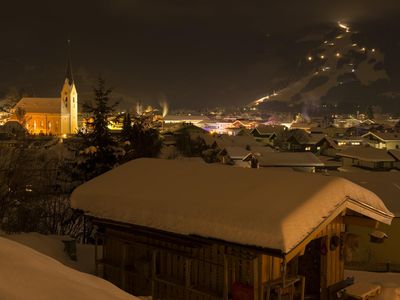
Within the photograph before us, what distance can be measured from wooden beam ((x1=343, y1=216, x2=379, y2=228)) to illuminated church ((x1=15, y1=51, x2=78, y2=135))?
6912cm

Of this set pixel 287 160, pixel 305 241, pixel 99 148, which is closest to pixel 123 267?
pixel 305 241

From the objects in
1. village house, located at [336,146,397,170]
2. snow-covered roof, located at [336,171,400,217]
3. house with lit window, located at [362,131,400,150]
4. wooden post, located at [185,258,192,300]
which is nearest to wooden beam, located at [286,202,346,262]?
wooden post, located at [185,258,192,300]

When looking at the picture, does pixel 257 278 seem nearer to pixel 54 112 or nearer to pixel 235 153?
pixel 235 153

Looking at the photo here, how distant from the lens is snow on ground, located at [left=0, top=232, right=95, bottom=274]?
10805 mm

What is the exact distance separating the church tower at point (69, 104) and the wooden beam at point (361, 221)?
7106 centimetres

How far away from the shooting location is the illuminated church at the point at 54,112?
75562 mm

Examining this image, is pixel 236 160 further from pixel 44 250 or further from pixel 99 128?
pixel 44 250

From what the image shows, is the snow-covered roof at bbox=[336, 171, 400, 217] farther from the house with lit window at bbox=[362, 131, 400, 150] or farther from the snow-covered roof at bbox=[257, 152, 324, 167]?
the house with lit window at bbox=[362, 131, 400, 150]

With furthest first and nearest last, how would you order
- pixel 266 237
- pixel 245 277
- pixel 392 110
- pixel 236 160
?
pixel 392 110, pixel 236 160, pixel 245 277, pixel 266 237

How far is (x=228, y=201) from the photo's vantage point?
796 cm

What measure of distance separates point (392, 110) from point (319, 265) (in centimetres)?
12914

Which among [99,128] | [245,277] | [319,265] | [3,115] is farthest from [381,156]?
[3,115]

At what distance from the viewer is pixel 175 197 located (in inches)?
342

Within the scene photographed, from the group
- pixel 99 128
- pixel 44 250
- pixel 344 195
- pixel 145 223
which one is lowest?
pixel 44 250
